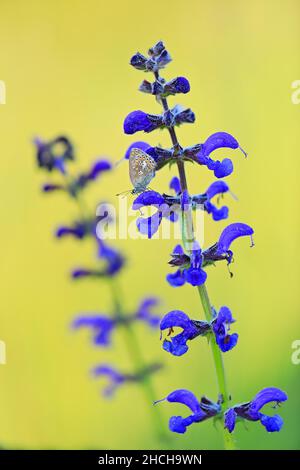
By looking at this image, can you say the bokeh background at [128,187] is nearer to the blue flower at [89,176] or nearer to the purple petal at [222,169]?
the blue flower at [89,176]

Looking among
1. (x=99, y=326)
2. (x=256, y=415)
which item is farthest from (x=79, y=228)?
(x=256, y=415)

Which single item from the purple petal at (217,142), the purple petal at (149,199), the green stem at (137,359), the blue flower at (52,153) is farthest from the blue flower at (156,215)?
the green stem at (137,359)

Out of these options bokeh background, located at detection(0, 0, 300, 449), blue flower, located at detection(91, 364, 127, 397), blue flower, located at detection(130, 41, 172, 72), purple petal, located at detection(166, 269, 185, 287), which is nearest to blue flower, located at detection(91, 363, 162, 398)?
blue flower, located at detection(91, 364, 127, 397)

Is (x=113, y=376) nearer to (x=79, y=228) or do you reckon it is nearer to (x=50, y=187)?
(x=79, y=228)

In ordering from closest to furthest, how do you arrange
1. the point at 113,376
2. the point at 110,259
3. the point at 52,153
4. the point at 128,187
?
the point at 52,153 → the point at 110,259 → the point at 113,376 → the point at 128,187
